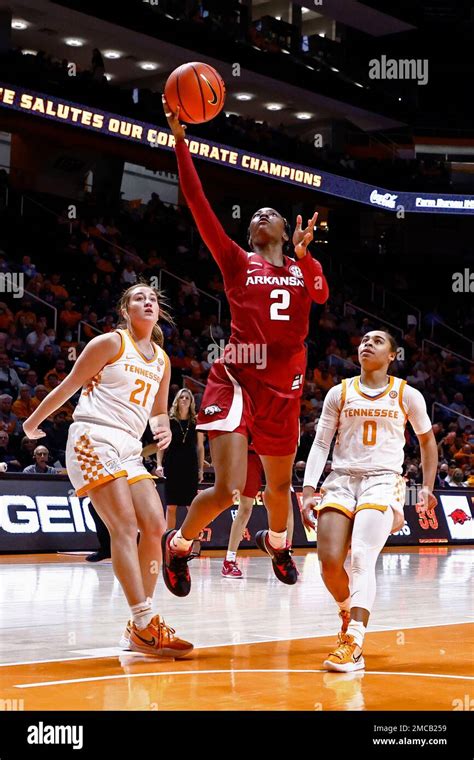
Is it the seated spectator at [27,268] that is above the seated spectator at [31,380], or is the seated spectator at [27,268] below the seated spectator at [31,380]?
above

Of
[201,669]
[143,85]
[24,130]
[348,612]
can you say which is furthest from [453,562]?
[143,85]

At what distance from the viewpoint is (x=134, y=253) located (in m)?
22.2

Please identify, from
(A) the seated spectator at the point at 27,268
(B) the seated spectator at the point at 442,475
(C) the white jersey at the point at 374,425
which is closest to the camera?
(C) the white jersey at the point at 374,425

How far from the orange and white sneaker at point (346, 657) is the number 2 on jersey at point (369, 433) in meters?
1.14

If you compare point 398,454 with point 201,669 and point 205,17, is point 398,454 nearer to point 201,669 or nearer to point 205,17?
point 201,669

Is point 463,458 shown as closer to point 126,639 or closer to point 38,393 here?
point 38,393

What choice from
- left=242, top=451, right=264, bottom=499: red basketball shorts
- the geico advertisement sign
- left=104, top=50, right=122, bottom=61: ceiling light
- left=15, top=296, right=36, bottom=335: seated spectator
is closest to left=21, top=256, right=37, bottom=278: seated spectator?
left=15, top=296, right=36, bottom=335: seated spectator

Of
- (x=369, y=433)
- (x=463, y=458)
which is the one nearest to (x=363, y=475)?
(x=369, y=433)

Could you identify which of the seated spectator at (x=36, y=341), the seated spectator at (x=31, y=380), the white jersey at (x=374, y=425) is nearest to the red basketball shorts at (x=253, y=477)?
the white jersey at (x=374, y=425)

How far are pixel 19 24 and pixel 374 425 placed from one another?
20.1m

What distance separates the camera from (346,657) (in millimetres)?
5418

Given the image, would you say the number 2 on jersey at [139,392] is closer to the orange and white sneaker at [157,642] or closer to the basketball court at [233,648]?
the orange and white sneaker at [157,642]

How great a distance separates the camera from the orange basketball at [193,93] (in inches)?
254

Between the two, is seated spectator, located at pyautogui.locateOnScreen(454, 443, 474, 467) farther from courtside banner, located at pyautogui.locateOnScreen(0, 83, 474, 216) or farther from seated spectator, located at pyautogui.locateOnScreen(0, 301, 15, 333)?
seated spectator, located at pyautogui.locateOnScreen(0, 301, 15, 333)
